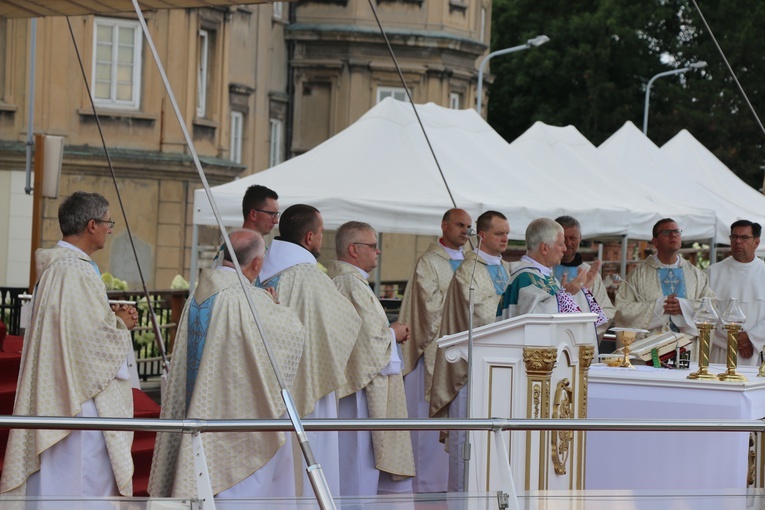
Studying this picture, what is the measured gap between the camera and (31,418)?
477 cm

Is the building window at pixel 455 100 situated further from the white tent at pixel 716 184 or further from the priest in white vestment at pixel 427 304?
the priest in white vestment at pixel 427 304

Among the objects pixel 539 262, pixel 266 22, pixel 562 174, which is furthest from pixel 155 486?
pixel 266 22

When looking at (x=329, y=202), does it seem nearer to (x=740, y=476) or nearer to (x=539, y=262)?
(x=539, y=262)

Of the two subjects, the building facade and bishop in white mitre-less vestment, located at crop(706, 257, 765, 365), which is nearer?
bishop in white mitre-less vestment, located at crop(706, 257, 765, 365)

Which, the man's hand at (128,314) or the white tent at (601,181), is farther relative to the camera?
the white tent at (601,181)

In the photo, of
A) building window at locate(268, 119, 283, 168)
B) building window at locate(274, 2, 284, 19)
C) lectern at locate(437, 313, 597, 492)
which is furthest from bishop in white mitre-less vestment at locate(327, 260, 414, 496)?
building window at locate(268, 119, 283, 168)

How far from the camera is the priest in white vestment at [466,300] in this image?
9555mm

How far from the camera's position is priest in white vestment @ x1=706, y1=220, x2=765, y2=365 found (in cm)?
1192

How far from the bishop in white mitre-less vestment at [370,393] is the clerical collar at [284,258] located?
0.46 meters

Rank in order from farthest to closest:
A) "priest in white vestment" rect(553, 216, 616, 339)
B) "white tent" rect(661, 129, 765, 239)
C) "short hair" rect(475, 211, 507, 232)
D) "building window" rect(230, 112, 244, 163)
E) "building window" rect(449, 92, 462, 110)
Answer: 1. "building window" rect(449, 92, 462, 110)
2. "building window" rect(230, 112, 244, 163)
3. "white tent" rect(661, 129, 765, 239)
4. "priest in white vestment" rect(553, 216, 616, 339)
5. "short hair" rect(475, 211, 507, 232)

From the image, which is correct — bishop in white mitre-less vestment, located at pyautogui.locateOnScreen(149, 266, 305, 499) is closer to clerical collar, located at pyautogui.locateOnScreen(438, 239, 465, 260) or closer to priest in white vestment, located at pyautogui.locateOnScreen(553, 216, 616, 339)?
clerical collar, located at pyautogui.locateOnScreen(438, 239, 465, 260)

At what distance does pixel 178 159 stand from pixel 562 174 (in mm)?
13979

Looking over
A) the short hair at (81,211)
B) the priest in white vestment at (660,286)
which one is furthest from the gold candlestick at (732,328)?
the short hair at (81,211)

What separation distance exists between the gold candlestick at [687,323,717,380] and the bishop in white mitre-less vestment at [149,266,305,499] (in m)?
2.45
